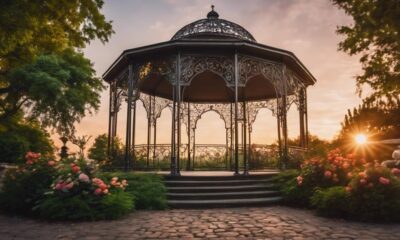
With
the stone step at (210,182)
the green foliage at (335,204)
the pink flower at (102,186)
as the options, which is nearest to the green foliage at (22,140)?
the stone step at (210,182)

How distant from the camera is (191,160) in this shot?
16.2m

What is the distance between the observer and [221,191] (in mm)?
9328

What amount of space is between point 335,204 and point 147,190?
4700 millimetres

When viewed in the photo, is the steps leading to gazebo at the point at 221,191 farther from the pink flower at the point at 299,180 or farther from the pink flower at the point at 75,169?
the pink flower at the point at 75,169

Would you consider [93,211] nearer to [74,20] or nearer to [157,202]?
[157,202]

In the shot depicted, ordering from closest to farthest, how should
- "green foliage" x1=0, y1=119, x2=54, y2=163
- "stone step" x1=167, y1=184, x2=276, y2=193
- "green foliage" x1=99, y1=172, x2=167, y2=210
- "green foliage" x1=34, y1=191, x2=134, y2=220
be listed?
"green foliage" x1=34, y1=191, x2=134, y2=220
"green foliage" x1=99, y1=172, x2=167, y2=210
"stone step" x1=167, y1=184, x2=276, y2=193
"green foliage" x1=0, y1=119, x2=54, y2=163

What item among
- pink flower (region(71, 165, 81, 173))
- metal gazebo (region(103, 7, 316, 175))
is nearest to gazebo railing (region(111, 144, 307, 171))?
metal gazebo (region(103, 7, 316, 175))

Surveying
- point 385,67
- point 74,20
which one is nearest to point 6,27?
point 74,20

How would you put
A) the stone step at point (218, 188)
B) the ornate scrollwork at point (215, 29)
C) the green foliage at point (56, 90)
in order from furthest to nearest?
the green foliage at point (56, 90)
the ornate scrollwork at point (215, 29)
the stone step at point (218, 188)

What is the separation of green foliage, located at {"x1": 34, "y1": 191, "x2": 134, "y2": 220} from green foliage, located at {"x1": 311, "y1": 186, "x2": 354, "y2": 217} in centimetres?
443

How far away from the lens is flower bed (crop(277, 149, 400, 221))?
6574 millimetres

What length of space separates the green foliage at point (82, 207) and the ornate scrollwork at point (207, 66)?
510 cm

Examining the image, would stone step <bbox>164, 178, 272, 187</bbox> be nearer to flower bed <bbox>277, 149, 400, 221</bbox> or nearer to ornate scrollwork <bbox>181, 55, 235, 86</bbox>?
flower bed <bbox>277, 149, 400, 221</bbox>

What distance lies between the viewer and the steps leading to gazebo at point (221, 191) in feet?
27.8
